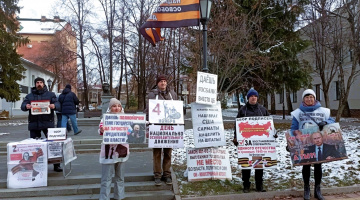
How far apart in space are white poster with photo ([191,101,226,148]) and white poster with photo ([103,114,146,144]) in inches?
46.8

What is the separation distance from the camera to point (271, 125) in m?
5.44

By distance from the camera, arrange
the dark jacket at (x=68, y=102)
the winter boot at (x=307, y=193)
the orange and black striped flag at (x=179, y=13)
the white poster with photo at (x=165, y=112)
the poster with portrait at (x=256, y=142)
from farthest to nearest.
Answer: the dark jacket at (x=68, y=102)
the orange and black striped flag at (x=179, y=13)
the white poster with photo at (x=165, y=112)
the poster with portrait at (x=256, y=142)
the winter boot at (x=307, y=193)

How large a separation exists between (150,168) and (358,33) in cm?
1289

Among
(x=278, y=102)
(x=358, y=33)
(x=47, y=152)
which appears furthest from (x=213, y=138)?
(x=278, y=102)

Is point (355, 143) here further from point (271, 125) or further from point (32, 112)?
point (32, 112)

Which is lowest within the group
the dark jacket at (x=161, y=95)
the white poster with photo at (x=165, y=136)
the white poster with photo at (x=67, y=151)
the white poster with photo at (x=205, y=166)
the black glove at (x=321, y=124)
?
the white poster with photo at (x=205, y=166)

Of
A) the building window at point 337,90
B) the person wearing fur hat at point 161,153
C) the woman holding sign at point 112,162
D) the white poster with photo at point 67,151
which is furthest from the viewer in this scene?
the building window at point 337,90

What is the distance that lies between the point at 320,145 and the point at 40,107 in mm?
5535

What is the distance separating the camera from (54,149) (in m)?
5.83

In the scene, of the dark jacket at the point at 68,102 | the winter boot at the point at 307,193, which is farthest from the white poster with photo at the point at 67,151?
the winter boot at the point at 307,193

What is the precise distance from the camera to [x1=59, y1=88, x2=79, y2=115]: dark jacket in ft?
33.9

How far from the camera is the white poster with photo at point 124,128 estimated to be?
16.4 feet

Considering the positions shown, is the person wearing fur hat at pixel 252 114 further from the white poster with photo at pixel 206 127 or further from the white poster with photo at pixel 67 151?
the white poster with photo at pixel 67 151

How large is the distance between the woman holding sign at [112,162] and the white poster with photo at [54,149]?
4.50ft
